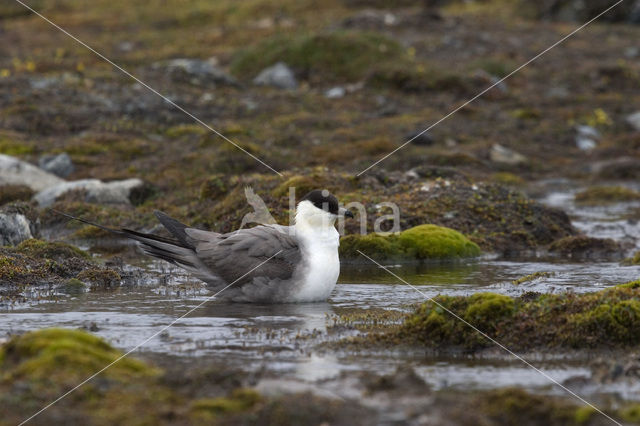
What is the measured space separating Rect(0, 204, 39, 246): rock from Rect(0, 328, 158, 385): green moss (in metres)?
6.88

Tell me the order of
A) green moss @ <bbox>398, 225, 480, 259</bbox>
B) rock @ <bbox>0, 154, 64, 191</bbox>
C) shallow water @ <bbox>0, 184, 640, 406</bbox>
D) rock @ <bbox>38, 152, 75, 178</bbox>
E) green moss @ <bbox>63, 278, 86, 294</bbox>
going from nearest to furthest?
shallow water @ <bbox>0, 184, 640, 406</bbox> < green moss @ <bbox>63, 278, 86, 294</bbox> < green moss @ <bbox>398, 225, 480, 259</bbox> < rock @ <bbox>0, 154, 64, 191</bbox> < rock @ <bbox>38, 152, 75, 178</bbox>

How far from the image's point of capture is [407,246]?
1512cm

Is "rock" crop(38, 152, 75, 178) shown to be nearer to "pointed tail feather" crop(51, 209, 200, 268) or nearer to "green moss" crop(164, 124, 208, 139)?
"green moss" crop(164, 124, 208, 139)

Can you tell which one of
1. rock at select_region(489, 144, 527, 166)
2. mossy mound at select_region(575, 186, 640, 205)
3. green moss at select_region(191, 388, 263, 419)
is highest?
rock at select_region(489, 144, 527, 166)

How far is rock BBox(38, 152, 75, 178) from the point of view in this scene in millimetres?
21844

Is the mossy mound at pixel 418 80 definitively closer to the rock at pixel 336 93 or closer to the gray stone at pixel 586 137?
the rock at pixel 336 93

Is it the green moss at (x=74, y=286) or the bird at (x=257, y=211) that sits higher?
the bird at (x=257, y=211)

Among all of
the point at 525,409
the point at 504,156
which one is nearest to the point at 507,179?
the point at 504,156

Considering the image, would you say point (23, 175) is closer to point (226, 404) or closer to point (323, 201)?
point (323, 201)

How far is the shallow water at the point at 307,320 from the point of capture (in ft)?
25.5

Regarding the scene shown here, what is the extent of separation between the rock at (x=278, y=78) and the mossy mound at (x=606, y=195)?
43.7 feet

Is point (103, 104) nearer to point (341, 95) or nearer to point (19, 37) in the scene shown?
point (341, 95)

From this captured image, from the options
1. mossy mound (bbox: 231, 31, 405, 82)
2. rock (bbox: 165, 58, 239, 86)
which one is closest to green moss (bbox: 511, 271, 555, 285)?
rock (bbox: 165, 58, 239, 86)

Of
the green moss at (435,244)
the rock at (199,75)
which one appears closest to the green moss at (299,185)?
the green moss at (435,244)
